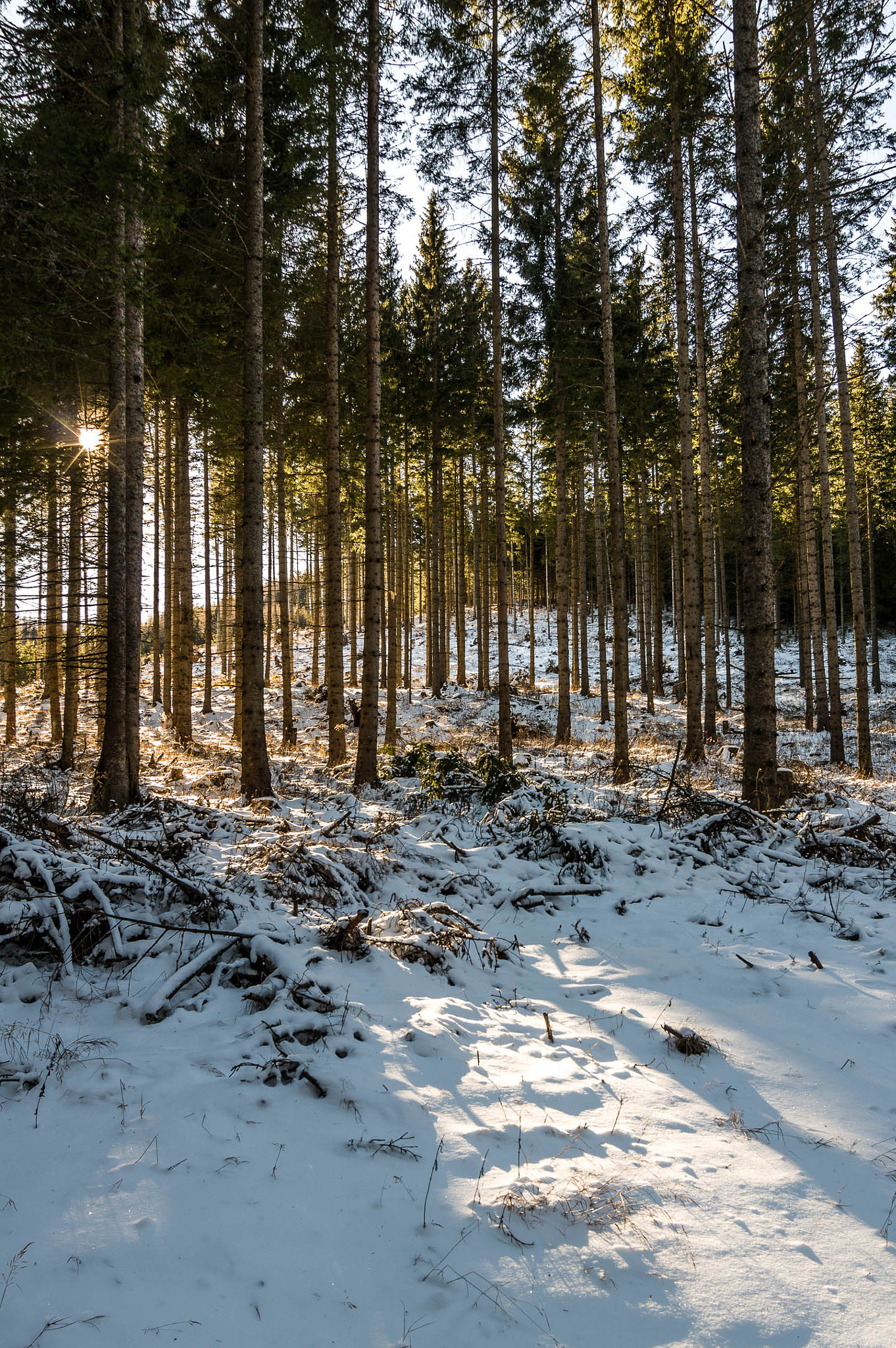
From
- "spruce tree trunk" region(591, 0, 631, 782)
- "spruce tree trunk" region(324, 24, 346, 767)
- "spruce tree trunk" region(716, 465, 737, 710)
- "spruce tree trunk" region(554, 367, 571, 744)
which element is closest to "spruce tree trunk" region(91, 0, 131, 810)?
"spruce tree trunk" region(324, 24, 346, 767)

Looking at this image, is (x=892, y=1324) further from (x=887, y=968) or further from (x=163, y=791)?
(x=163, y=791)

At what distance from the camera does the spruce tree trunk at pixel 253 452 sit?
826 centimetres

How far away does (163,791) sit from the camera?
28.5 ft

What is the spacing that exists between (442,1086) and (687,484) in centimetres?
1234

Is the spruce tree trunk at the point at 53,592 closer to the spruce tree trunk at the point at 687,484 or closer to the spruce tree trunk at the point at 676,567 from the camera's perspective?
the spruce tree trunk at the point at 687,484

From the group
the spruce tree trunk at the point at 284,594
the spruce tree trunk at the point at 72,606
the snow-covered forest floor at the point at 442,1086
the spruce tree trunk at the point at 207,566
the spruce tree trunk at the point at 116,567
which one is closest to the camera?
the snow-covered forest floor at the point at 442,1086

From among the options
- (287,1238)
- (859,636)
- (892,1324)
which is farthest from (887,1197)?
(859,636)

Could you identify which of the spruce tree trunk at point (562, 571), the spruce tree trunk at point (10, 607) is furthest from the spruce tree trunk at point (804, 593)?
the spruce tree trunk at point (10, 607)

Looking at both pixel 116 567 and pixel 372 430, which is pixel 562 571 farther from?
pixel 116 567

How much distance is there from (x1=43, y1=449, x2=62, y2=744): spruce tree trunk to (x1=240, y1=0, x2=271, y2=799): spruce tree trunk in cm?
227

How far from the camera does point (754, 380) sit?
7078 millimetres

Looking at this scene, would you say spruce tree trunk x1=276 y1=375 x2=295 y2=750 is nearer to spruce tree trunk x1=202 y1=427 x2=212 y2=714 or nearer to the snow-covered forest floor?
spruce tree trunk x1=202 y1=427 x2=212 y2=714

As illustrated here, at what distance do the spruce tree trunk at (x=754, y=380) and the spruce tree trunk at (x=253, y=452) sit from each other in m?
6.03

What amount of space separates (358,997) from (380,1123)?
101 centimetres
